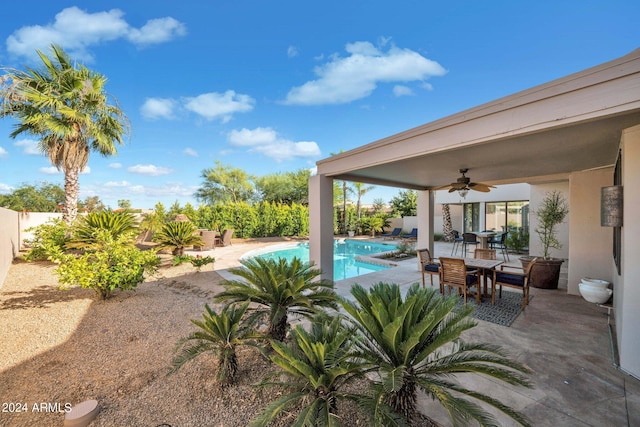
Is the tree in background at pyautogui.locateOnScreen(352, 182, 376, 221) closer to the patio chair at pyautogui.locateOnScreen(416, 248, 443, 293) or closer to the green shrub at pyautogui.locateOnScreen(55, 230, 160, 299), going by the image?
the patio chair at pyautogui.locateOnScreen(416, 248, 443, 293)

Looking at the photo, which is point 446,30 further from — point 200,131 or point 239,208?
point 200,131

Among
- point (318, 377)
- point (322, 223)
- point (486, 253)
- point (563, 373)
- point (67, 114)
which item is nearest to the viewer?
point (318, 377)

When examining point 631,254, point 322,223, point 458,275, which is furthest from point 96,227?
point 631,254

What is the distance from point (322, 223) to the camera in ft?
18.1

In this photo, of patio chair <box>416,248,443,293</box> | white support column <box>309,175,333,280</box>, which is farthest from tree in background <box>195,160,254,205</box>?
patio chair <box>416,248,443,293</box>

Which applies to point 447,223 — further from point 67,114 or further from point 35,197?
point 35,197

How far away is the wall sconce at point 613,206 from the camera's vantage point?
3.12 meters

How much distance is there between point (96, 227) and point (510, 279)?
35.3ft

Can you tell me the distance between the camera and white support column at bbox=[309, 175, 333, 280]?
18.2 ft

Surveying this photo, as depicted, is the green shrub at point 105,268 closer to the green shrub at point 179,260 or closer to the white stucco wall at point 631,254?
the green shrub at point 179,260

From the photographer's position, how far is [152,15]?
7645 mm

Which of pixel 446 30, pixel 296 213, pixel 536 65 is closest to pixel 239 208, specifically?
pixel 296 213

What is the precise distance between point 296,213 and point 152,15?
45.6 ft

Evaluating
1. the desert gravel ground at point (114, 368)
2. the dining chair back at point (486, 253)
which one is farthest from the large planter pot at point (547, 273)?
the desert gravel ground at point (114, 368)
